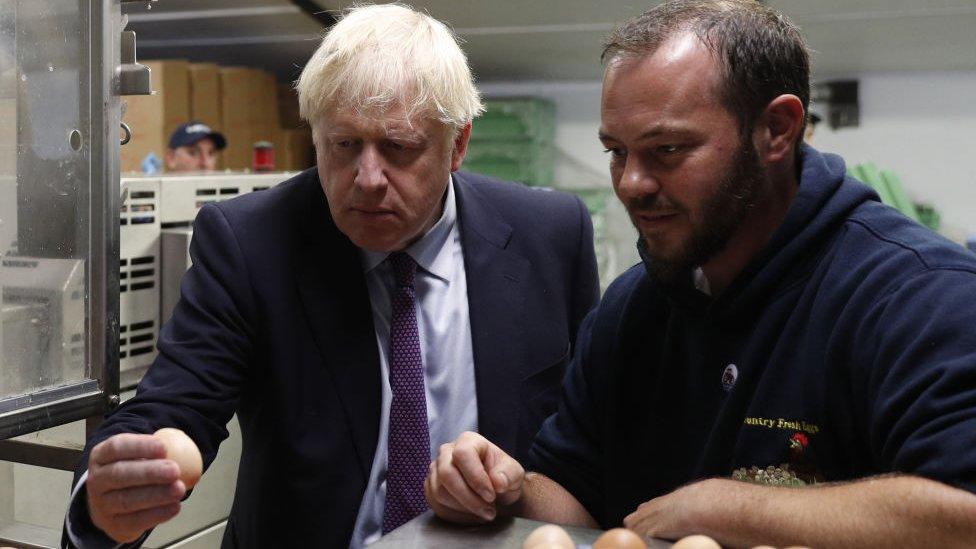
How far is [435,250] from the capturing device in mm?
1575

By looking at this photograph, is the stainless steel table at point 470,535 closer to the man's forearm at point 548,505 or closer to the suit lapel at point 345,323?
the man's forearm at point 548,505

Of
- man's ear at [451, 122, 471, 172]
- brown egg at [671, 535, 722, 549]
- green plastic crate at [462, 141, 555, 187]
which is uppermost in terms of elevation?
man's ear at [451, 122, 471, 172]

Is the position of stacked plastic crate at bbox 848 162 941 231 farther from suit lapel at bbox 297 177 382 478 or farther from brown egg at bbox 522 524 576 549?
brown egg at bbox 522 524 576 549

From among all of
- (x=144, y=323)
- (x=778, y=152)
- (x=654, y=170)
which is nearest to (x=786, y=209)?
(x=778, y=152)

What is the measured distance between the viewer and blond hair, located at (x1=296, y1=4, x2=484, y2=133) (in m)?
1.36

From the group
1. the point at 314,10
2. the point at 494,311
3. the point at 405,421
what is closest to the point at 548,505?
the point at 405,421

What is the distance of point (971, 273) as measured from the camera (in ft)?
3.23

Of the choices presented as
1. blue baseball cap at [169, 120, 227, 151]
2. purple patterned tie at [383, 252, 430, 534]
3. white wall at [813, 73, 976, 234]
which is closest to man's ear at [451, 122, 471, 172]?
purple patterned tie at [383, 252, 430, 534]

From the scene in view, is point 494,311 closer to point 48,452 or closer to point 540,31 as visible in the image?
point 48,452

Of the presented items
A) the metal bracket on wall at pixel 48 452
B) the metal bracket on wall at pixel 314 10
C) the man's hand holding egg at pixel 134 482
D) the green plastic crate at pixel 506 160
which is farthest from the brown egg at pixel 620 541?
the green plastic crate at pixel 506 160

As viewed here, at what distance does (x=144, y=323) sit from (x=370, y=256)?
0.99 m

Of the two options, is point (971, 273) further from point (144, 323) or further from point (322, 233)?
point (144, 323)

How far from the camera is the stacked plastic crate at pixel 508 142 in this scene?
4.82 metres

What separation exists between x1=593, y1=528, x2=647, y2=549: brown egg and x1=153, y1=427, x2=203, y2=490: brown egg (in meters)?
0.51
